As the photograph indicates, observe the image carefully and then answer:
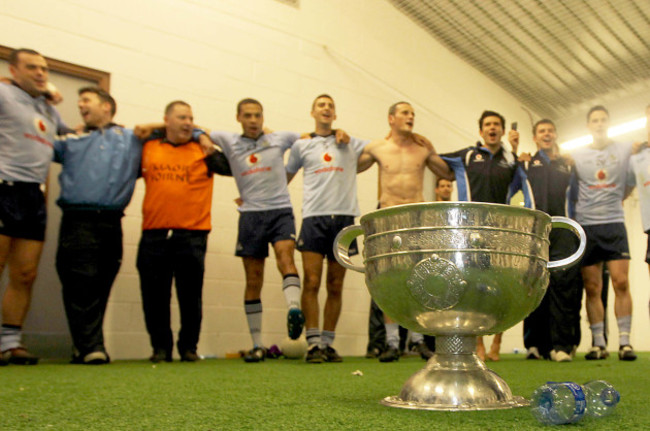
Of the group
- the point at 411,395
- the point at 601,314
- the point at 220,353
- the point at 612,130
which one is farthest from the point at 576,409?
the point at 612,130

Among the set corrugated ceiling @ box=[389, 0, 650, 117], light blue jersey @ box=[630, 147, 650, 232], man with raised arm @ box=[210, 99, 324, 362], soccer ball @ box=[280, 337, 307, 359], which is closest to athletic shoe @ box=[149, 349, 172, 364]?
man with raised arm @ box=[210, 99, 324, 362]

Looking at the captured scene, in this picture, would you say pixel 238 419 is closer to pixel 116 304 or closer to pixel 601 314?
pixel 116 304

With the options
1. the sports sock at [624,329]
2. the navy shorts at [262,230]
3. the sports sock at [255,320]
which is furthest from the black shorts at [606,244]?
the sports sock at [255,320]

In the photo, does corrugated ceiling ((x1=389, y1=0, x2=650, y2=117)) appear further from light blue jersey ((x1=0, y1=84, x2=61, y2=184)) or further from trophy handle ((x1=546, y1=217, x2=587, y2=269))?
trophy handle ((x1=546, y1=217, x2=587, y2=269))

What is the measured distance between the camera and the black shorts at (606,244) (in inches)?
140

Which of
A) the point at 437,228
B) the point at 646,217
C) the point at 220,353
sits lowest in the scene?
the point at 220,353

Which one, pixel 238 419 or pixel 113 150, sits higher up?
pixel 113 150

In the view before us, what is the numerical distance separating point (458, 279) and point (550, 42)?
551 cm

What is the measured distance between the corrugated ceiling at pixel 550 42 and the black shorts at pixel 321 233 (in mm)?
3133

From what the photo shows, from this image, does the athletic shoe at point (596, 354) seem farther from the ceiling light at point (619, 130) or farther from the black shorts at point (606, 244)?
the ceiling light at point (619, 130)

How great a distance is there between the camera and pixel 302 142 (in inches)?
138

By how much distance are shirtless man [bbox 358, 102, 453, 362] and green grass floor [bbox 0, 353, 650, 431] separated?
51.2 inches

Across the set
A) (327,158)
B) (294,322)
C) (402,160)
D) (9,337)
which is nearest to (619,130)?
(402,160)

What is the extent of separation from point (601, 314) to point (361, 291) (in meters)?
1.85
